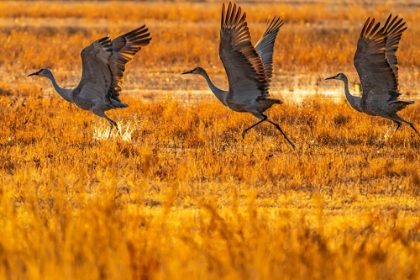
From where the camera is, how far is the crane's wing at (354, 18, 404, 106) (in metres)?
12.0

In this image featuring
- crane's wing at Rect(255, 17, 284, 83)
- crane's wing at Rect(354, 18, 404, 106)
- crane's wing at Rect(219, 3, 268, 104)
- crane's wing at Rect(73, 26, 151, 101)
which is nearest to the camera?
crane's wing at Rect(219, 3, 268, 104)

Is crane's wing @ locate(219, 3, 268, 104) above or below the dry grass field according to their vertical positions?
above

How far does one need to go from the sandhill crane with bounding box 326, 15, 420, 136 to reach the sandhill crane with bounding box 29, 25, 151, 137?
2.51 meters

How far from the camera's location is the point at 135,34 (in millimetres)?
12500

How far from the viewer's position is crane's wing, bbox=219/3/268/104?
11562 millimetres

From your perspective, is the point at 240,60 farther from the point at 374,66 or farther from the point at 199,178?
the point at 199,178

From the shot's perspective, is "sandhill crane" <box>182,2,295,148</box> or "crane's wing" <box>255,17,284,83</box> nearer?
"sandhill crane" <box>182,2,295,148</box>

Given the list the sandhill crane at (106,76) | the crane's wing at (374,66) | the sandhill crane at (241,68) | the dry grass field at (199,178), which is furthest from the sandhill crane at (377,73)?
the sandhill crane at (106,76)

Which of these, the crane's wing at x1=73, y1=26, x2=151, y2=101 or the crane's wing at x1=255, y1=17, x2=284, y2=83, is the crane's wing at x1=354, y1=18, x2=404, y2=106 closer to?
the crane's wing at x1=255, y1=17, x2=284, y2=83

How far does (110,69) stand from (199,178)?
9.36ft

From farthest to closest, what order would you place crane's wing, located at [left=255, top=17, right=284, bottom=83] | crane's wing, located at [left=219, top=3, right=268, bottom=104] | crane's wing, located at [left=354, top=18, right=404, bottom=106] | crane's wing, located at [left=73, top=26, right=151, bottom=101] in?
1. crane's wing, located at [left=255, top=17, right=284, bottom=83]
2. crane's wing, located at [left=73, top=26, right=151, bottom=101]
3. crane's wing, located at [left=354, top=18, right=404, bottom=106]
4. crane's wing, located at [left=219, top=3, right=268, bottom=104]

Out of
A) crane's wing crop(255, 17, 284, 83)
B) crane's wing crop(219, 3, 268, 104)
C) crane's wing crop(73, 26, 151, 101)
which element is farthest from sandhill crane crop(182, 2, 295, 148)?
crane's wing crop(73, 26, 151, 101)

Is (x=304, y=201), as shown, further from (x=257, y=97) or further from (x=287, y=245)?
(x=257, y=97)

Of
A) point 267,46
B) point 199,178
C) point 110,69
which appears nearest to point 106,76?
point 110,69
